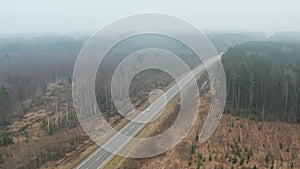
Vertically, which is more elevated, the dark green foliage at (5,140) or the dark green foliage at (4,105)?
the dark green foliage at (4,105)

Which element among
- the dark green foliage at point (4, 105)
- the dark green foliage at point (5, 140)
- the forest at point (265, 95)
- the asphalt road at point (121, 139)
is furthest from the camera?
the dark green foliage at point (4, 105)

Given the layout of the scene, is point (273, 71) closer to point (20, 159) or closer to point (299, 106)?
point (299, 106)

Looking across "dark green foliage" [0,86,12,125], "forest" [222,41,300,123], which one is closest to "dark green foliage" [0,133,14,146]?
"dark green foliage" [0,86,12,125]

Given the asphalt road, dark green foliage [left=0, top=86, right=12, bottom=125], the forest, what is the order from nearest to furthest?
the asphalt road → the forest → dark green foliage [left=0, top=86, right=12, bottom=125]

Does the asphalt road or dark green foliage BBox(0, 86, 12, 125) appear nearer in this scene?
the asphalt road

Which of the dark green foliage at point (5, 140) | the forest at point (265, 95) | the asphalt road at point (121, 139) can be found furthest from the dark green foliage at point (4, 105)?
the forest at point (265, 95)

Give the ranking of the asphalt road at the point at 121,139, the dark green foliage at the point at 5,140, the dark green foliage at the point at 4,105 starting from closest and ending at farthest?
the asphalt road at the point at 121,139 → the dark green foliage at the point at 5,140 → the dark green foliage at the point at 4,105

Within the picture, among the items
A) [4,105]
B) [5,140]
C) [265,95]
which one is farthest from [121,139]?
[4,105]

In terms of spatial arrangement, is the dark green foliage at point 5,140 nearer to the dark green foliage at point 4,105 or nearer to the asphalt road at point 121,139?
the dark green foliage at point 4,105

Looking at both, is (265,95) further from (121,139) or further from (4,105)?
(4,105)

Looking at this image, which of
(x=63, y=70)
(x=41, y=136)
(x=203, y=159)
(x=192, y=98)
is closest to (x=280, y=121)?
(x=192, y=98)

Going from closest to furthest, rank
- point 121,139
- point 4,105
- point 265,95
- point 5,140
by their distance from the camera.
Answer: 1. point 121,139
2. point 5,140
3. point 265,95
4. point 4,105

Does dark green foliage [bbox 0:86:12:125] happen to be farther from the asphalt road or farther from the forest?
the forest
